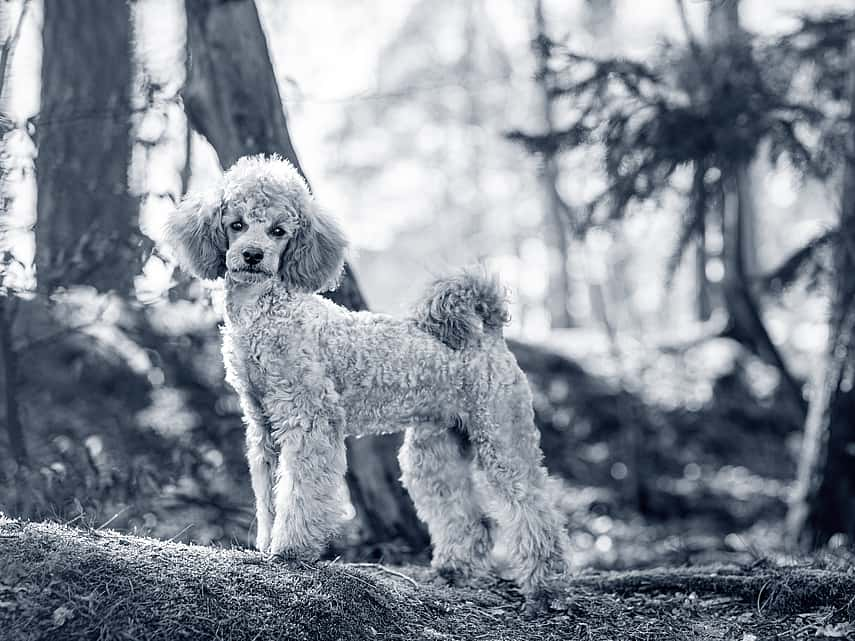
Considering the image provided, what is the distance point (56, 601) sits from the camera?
4.12m

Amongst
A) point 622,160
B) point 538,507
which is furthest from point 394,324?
point 622,160

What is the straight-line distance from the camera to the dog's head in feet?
15.7

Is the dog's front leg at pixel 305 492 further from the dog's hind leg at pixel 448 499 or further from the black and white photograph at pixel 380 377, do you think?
the dog's hind leg at pixel 448 499

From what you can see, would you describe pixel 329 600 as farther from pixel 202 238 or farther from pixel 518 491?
pixel 202 238

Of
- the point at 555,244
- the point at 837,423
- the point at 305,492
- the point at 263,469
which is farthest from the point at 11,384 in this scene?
the point at 555,244

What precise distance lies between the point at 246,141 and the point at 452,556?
329 centimetres

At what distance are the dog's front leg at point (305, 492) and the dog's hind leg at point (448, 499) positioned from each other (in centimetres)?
84

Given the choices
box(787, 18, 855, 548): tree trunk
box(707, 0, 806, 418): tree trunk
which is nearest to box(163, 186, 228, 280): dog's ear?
box(787, 18, 855, 548): tree trunk

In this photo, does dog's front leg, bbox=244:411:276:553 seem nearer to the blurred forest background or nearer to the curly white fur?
the curly white fur

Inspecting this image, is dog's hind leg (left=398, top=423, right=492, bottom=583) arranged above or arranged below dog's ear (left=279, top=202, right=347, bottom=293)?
below

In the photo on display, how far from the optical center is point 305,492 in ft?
15.4

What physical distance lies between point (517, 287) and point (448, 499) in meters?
5.77

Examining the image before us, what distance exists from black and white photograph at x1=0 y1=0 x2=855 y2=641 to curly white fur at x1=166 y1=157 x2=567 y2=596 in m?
0.02

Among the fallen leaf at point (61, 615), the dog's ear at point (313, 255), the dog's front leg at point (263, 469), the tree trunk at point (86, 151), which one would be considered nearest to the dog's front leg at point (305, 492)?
the dog's front leg at point (263, 469)
